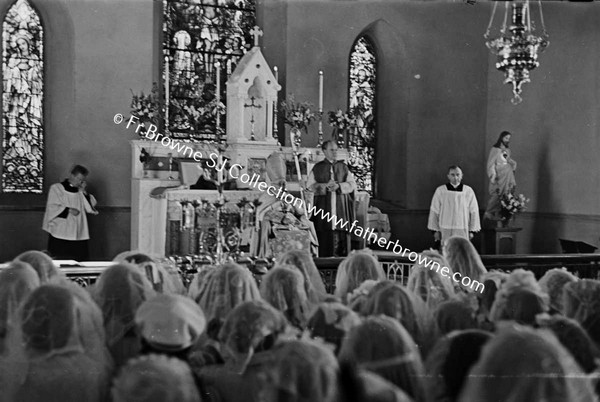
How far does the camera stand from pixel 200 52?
14.2 metres

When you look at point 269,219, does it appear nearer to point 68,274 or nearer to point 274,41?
point 68,274

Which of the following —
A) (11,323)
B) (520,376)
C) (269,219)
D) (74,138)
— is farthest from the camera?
(74,138)

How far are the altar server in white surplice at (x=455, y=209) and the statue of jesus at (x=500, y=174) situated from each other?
50.1 inches

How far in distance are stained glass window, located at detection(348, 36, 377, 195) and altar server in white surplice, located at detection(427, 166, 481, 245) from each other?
3245mm

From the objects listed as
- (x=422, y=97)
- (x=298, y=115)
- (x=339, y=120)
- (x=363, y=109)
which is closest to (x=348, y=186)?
(x=298, y=115)

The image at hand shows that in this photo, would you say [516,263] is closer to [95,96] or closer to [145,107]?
[145,107]

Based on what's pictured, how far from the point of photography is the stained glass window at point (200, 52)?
13836 millimetres

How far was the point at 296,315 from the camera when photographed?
417cm

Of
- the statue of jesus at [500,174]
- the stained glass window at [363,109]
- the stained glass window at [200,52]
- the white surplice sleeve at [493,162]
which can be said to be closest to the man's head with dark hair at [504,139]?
the statue of jesus at [500,174]

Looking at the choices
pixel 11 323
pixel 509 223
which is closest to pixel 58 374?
pixel 11 323

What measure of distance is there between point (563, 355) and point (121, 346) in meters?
2.13

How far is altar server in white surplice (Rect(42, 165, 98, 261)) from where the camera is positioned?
11.8 metres

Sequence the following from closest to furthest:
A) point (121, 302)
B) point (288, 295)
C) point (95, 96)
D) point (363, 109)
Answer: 1. point (121, 302)
2. point (288, 295)
3. point (95, 96)
4. point (363, 109)

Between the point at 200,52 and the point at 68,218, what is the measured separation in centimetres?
409
